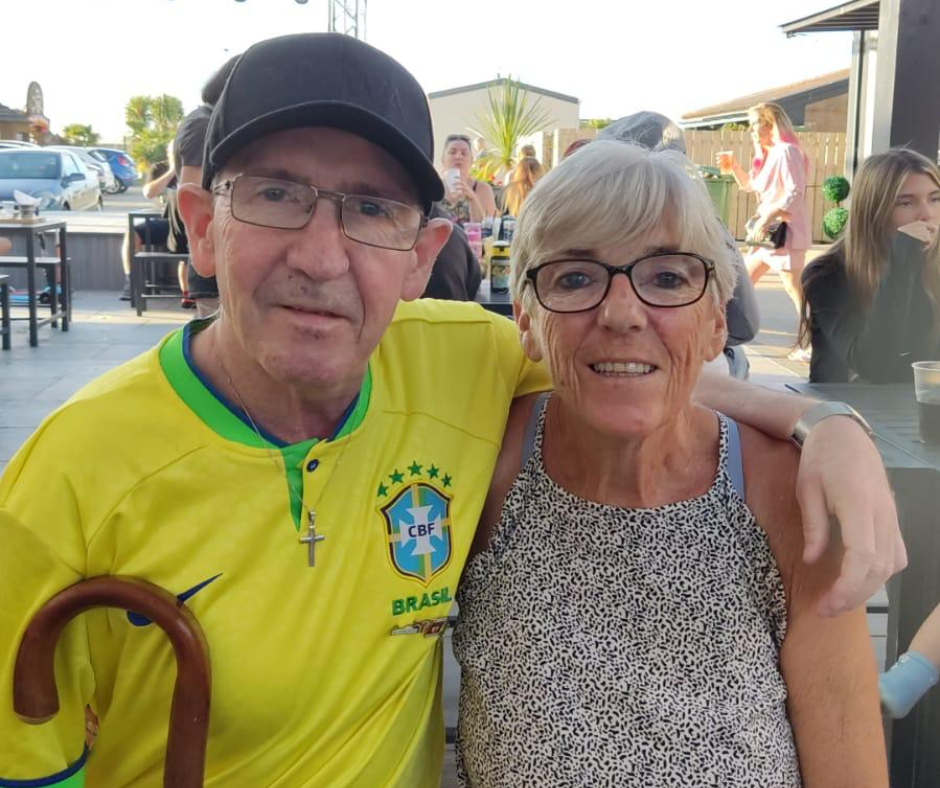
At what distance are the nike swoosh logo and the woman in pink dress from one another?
8.22 m

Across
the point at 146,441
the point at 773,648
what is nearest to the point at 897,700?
the point at 773,648

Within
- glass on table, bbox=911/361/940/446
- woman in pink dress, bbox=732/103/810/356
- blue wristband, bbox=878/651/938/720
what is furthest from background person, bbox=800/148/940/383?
woman in pink dress, bbox=732/103/810/356

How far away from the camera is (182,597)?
141 cm

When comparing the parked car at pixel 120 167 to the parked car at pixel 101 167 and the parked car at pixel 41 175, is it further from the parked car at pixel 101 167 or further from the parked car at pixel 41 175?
the parked car at pixel 41 175

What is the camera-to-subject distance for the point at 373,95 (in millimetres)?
1453

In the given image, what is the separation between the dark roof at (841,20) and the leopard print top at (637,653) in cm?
685

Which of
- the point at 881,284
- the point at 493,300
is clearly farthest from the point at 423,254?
the point at 493,300

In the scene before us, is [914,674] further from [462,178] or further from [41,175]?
[41,175]

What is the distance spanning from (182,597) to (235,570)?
0.27 feet

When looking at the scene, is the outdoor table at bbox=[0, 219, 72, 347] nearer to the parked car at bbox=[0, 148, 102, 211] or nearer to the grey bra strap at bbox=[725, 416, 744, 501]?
the grey bra strap at bbox=[725, 416, 744, 501]

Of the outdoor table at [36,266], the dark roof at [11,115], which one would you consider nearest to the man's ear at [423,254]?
the outdoor table at [36,266]

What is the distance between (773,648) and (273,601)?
2.63ft

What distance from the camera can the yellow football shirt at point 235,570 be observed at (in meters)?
1.37

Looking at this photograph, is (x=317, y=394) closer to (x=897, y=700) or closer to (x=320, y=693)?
(x=320, y=693)
